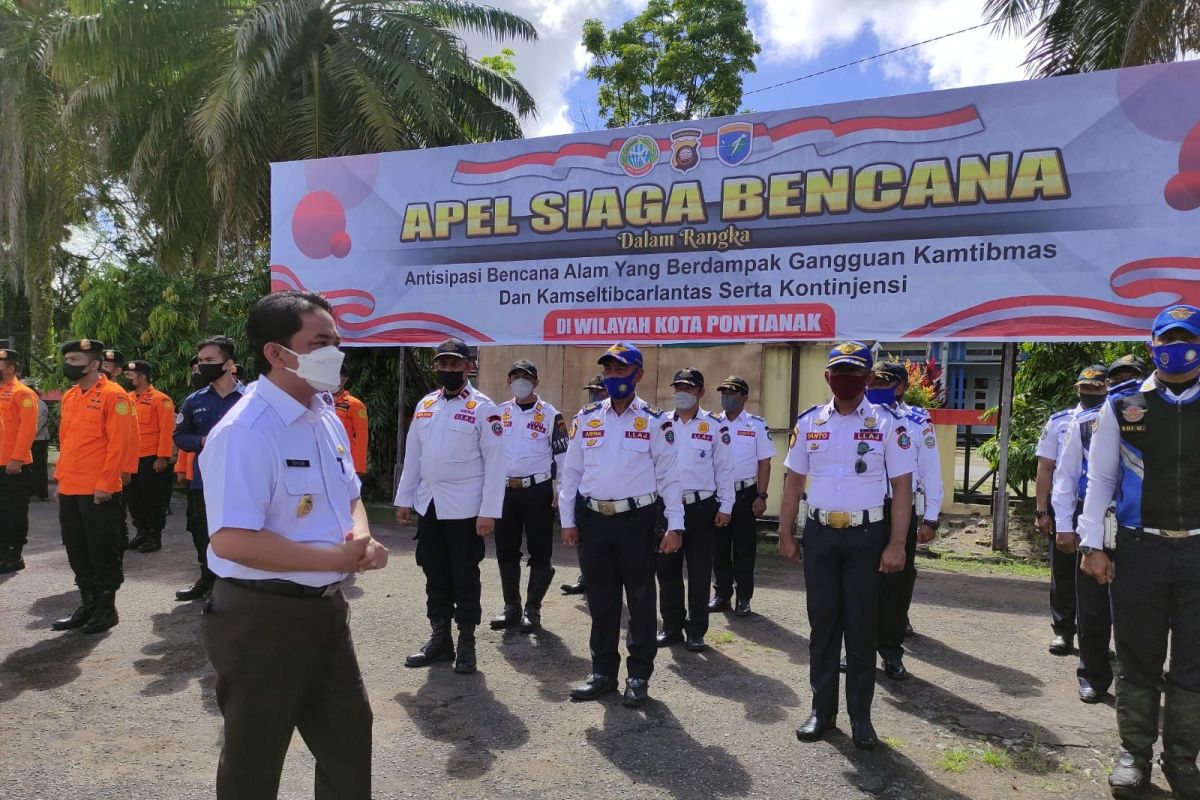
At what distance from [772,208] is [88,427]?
6589 millimetres

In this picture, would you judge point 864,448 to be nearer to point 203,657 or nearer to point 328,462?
point 328,462

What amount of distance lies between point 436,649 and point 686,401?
8.28 feet

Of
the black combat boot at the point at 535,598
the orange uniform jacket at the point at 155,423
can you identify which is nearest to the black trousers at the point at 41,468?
the orange uniform jacket at the point at 155,423

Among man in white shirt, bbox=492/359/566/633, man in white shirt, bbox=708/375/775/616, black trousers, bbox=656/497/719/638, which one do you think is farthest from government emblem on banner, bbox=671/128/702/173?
black trousers, bbox=656/497/719/638

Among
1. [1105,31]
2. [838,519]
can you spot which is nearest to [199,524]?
[838,519]

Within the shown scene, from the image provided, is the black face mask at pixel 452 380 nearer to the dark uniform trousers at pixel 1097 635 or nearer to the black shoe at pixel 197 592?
the black shoe at pixel 197 592

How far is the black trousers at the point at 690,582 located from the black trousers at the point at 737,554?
681 millimetres

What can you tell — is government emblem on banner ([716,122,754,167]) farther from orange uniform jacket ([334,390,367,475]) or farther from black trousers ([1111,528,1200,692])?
black trousers ([1111,528,1200,692])

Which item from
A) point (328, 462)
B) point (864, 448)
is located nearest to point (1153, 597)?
point (864, 448)

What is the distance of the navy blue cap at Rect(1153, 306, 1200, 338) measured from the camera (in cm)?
347

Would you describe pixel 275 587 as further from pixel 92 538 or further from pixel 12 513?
pixel 12 513

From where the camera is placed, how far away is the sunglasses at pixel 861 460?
13.2 ft

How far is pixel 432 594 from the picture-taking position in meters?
5.20

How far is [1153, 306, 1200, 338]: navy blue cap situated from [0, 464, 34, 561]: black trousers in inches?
327
